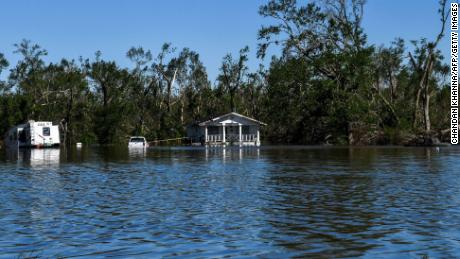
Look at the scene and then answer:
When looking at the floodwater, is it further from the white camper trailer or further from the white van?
the white van

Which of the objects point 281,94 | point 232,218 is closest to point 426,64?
point 281,94

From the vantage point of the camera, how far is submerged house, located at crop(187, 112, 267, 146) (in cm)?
9812

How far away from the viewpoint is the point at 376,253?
1087 cm

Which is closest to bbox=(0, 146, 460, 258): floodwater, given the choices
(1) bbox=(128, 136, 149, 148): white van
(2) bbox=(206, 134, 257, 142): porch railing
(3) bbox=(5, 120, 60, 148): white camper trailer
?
(3) bbox=(5, 120, 60, 148): white camper trailer

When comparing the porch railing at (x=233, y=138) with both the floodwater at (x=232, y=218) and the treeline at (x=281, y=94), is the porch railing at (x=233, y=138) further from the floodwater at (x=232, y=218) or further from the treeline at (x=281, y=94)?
the floodwater at (x=232, y=218)

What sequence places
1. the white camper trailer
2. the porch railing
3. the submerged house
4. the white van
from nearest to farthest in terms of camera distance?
the white camper trailer → the white van → the submerged house → the porch railing

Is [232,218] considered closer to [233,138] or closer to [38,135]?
[38,135]

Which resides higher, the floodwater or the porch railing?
the porch railing

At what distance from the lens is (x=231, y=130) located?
102 m

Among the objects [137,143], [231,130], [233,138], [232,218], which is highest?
[231,130]

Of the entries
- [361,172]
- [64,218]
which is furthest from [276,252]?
[361,172]

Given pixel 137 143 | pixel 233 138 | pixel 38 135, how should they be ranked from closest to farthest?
1. pixel 38 135
2. pixel 137 143
3. pixel 233 138

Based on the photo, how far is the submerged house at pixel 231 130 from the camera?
98125 millimetres

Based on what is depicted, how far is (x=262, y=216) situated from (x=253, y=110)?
115 meters
